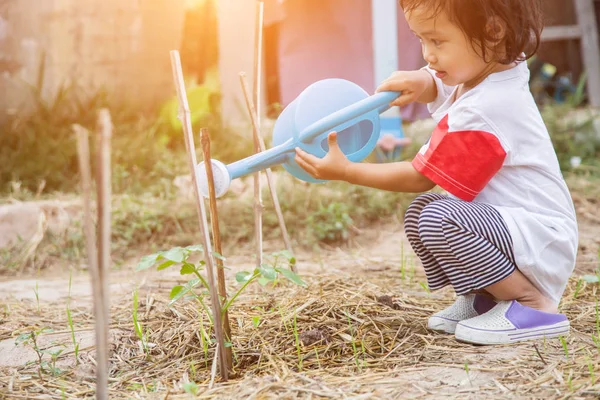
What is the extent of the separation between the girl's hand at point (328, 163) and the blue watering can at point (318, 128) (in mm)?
35

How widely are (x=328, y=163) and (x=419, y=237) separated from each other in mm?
378

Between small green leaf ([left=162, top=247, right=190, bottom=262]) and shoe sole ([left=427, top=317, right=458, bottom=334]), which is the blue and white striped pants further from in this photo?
small green leaf ([left=162, top=247, right=190, bottom=262])

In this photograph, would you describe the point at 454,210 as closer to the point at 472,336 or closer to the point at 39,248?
the point at 472,336

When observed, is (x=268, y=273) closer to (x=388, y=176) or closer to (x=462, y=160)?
(x=388, y=176)

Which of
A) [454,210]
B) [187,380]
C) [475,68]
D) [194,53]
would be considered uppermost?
[194,53]

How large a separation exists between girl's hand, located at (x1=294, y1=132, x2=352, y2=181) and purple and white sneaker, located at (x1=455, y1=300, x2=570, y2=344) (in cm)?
52

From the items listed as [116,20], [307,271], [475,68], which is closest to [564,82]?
[116,20]

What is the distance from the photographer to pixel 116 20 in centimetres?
459

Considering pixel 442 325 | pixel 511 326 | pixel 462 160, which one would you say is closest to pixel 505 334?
pixel 511 326

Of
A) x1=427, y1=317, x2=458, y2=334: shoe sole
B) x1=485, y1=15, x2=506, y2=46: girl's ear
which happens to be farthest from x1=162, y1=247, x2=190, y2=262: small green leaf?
x1=485, y1=15, x2=506, y2=46: girl's ear

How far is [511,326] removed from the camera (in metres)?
1.75

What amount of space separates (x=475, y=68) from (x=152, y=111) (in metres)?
3.29

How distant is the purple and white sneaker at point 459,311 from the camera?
1877mm

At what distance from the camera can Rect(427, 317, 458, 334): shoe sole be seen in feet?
6.15
